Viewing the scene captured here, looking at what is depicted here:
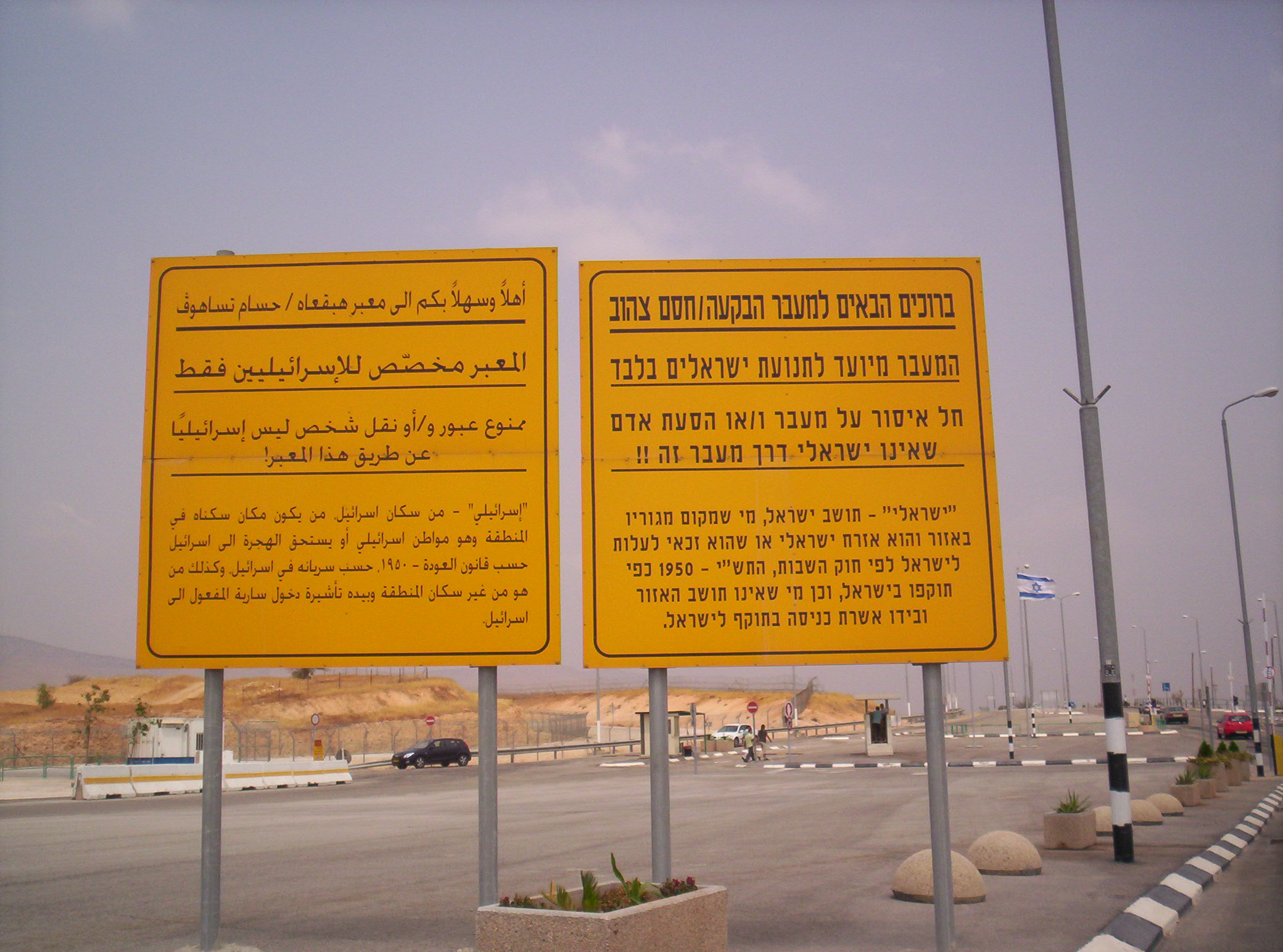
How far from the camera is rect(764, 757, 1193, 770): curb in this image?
3641cm

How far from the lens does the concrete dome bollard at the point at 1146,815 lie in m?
16.7

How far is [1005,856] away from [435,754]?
Result: 144 feet

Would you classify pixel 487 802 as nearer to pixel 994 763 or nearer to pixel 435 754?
pixel 994 763

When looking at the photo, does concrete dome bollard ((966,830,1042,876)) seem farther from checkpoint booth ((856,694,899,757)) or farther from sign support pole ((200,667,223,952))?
checkpoint booth ((856,694,899,757))

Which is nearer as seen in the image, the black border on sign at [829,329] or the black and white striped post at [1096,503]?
the black border on sign at [829,329]

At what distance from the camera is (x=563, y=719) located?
91.8m

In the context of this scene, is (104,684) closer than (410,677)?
Yes

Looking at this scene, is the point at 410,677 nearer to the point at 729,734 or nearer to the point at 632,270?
the point at 729,734

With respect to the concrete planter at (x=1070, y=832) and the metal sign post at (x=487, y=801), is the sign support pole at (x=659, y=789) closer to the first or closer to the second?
the metal sign post at (x=487, y=801)

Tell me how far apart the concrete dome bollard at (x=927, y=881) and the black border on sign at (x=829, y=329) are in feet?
9.88

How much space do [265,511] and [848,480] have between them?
4.52 metres

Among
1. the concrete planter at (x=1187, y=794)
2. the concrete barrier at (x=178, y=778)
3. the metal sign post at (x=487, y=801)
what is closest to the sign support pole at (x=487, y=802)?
the metal sign post at (x=487, y=801)

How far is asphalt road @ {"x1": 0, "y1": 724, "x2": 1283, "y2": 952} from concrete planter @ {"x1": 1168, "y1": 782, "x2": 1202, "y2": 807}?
24.7 inches

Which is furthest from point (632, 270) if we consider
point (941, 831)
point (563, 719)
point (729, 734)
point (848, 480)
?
point (563, 719)
